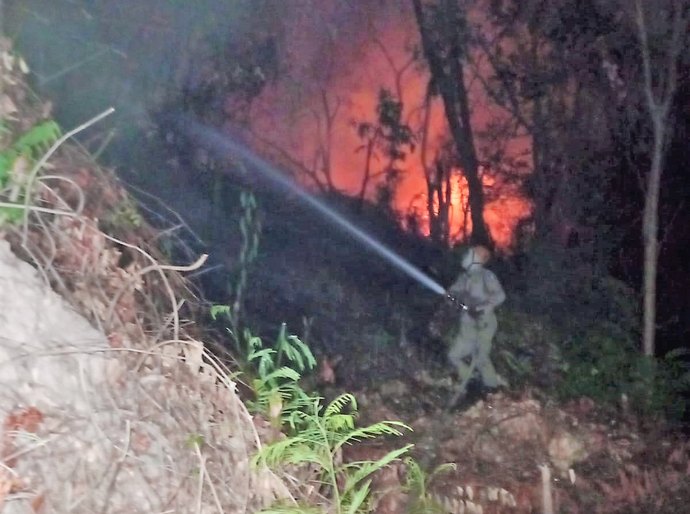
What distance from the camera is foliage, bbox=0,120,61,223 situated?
3033 mm

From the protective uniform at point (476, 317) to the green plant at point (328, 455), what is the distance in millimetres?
4024

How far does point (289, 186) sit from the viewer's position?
11.0 m

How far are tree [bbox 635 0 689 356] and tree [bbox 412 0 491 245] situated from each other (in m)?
3.27

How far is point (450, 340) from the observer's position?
28.1 ft

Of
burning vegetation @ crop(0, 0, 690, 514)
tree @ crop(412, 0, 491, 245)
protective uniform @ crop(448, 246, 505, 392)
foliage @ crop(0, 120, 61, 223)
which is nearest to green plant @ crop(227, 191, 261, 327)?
burning vegetation @ crop(0, 0, 690, 514)

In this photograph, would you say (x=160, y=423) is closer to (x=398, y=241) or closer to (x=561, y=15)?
(x=561, y=15)

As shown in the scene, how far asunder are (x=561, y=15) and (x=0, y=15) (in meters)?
6.80

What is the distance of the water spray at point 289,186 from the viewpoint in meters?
8.11

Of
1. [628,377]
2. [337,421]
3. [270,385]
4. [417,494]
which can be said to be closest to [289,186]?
[628,377]

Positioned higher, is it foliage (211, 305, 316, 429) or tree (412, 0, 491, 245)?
tree (412, 0, 491, 245)

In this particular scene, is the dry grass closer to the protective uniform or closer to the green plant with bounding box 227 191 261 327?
the green plant with bounding box 227 191 261 327

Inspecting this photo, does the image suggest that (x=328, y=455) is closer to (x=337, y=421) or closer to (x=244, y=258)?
(x=337, y=421)

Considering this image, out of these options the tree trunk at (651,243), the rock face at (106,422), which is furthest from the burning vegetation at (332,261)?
the tree trunk at (651,243)

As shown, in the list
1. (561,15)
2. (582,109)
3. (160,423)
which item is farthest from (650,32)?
(160,423)
